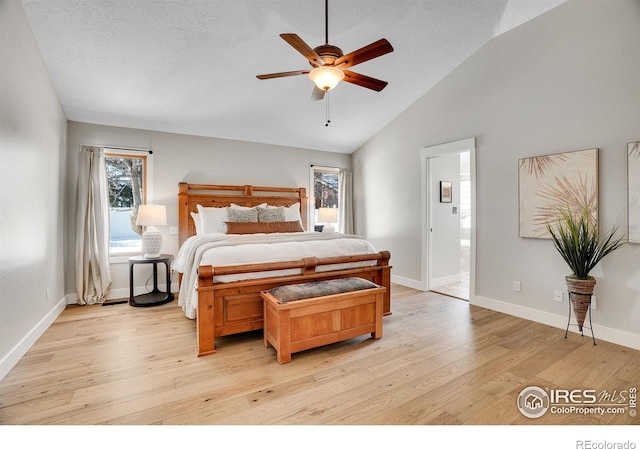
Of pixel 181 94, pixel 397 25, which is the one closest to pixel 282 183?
pixel 181 94

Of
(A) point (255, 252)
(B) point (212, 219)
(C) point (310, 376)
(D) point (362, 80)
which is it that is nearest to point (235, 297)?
(A) point (255, 252)

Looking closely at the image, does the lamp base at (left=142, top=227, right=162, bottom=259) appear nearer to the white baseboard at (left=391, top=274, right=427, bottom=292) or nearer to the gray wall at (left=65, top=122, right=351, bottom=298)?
the gray wall at (left=65, top=122, right=351, bottom=298)

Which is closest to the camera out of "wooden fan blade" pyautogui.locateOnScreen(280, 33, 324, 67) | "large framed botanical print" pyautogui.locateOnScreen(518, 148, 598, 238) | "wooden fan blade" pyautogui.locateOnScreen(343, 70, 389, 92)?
"wooden fan blade" pyautogui.locateOnScreen(280, 33, 324, 67)

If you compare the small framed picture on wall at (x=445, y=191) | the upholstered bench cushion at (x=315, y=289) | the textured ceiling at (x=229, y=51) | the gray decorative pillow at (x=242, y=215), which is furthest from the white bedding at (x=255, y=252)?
the small framed picture on wall at (x=445, y=191)

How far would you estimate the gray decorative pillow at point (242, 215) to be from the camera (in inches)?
176

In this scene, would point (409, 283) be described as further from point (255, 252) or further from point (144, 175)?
point (144, 175)

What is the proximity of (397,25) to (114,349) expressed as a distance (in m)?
4.10

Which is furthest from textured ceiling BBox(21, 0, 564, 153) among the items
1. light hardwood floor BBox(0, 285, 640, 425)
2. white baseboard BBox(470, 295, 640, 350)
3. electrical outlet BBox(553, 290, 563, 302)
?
white baseboard BBox(470, 295, 640, 350)

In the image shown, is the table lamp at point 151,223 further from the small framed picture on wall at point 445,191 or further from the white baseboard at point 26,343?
the small framed picture on wall at point 445,191

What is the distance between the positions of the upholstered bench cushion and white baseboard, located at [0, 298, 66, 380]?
1957 mm

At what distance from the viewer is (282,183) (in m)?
5.49

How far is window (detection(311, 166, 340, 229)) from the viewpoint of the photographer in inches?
232
